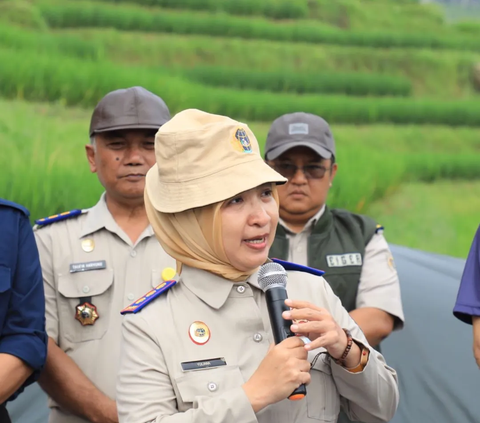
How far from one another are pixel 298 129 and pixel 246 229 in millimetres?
1309

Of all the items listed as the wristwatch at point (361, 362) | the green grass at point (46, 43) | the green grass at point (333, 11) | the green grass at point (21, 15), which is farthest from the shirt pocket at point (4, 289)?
the green grass at point (333, 11)

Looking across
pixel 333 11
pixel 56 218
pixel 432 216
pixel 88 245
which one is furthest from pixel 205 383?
pixel 333 11

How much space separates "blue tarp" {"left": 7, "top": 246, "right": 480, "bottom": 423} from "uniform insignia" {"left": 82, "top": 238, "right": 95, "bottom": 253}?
0.94 metres

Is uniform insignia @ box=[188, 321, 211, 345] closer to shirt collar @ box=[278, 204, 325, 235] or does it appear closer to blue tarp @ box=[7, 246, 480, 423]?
shirt collar @ box=[278, 204, 325, 235]

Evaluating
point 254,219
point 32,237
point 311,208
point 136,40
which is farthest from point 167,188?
point 136,40

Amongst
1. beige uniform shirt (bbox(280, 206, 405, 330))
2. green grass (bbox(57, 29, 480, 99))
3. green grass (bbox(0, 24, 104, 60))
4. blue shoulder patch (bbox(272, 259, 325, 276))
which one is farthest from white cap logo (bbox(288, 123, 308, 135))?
green grass (bbox(57, 29, 480, 99))

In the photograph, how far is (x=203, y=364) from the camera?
1.66 metres

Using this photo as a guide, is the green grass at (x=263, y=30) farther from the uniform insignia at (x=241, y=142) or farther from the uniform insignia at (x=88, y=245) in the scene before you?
the uniform insignia at (x=241, y=142)

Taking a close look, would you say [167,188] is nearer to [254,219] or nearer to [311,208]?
[254,219]

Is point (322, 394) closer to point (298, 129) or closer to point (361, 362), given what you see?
point (361, 362)

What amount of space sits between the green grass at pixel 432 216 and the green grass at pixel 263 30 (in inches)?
102

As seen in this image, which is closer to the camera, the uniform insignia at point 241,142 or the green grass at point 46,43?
the uniform insignia at point 241,142

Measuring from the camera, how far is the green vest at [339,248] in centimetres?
280

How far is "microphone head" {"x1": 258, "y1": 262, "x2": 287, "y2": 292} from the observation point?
1.60 meters
